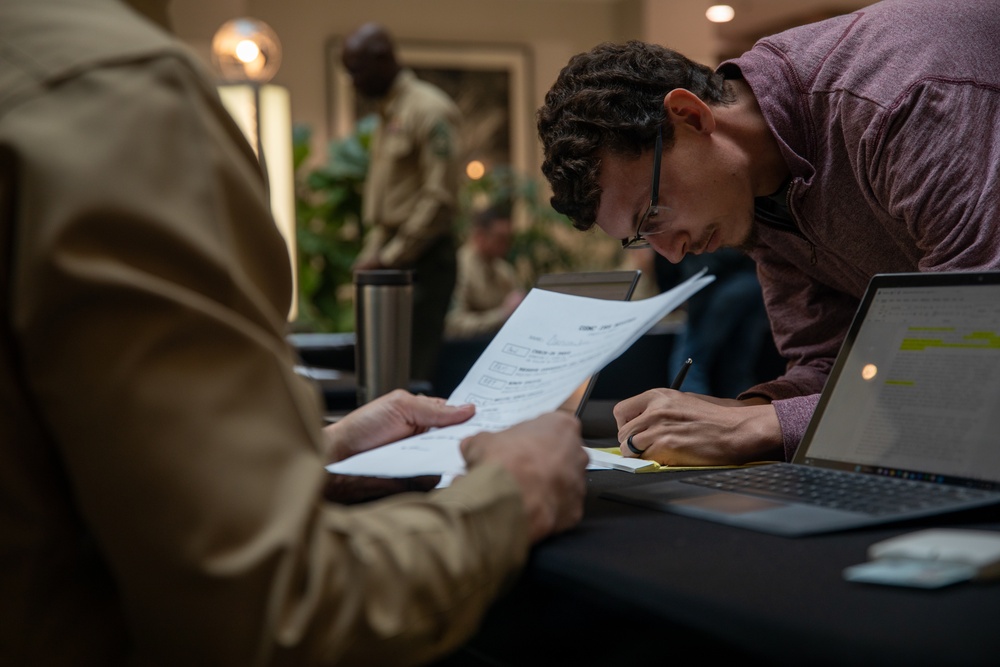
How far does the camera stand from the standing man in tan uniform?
12.9ft

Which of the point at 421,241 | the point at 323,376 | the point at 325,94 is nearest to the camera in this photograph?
the point at 323,376

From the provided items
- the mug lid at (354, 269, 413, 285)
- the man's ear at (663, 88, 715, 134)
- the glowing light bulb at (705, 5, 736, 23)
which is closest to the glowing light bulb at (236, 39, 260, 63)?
the glowing light bulb at (705, 5, 736, 23)

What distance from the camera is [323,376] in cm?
224

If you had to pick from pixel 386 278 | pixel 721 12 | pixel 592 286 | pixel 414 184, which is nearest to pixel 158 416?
pixel 592 286

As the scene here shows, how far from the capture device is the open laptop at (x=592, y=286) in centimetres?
114

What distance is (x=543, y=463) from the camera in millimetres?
719

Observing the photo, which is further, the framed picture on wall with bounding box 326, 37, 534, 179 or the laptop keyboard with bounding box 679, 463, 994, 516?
the framed picture on wall with bounding box 326, 37, 534, 179

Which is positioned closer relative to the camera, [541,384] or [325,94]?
[541,384]

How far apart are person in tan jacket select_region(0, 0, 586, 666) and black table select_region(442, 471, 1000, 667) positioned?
0.28 ft

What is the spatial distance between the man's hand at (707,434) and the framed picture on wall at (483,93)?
238 inches

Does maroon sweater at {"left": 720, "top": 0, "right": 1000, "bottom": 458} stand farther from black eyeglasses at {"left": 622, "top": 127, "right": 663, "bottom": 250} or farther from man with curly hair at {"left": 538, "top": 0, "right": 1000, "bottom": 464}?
black eyeglasses at {"left": 622, "top": 127, "right": 663, "bottom": 250}

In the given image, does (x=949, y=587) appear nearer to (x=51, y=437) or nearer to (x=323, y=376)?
(x=51, y=437)

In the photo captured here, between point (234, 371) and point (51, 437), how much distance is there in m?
0.13

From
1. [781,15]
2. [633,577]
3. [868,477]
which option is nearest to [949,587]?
[633,577]
